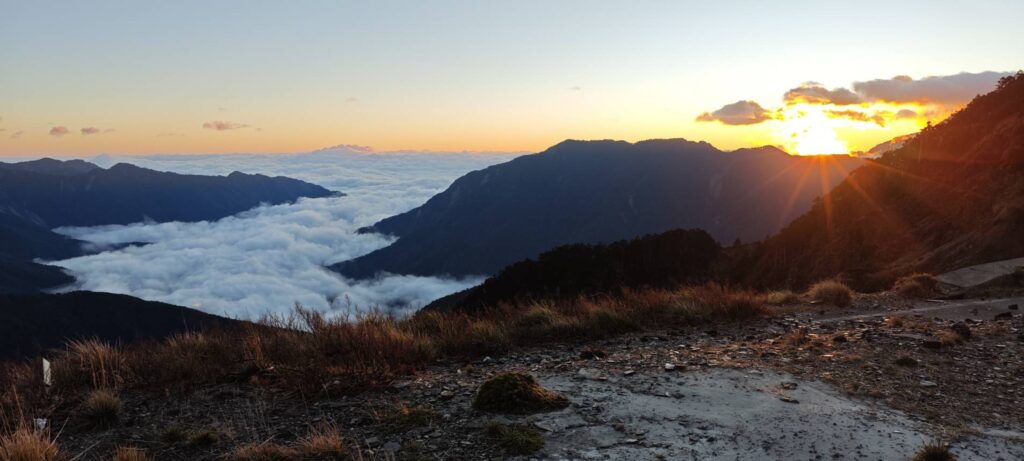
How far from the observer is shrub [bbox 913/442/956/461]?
182 inches

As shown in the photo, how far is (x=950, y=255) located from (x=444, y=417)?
24752mm

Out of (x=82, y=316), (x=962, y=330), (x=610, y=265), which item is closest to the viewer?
(x=962, y=330)

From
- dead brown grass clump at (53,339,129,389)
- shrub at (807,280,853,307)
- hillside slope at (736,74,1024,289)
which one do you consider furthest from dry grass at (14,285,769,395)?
hillside slope at (736,74,1024,289)

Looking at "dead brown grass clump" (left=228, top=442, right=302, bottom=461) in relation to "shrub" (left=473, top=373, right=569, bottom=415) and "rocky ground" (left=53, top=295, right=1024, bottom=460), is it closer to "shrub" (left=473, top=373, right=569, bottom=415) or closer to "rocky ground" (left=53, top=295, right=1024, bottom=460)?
"rocky ground" (left=53, top=295, right=1024, bottom=460)

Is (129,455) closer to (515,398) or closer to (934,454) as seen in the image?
(515,398)

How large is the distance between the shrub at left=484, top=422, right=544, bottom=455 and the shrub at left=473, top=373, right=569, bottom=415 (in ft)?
1.48

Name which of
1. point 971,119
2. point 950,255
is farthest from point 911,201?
point 950,255

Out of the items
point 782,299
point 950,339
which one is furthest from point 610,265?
point 950,339

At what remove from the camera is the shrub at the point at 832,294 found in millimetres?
13516

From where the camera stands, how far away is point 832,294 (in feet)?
45.7

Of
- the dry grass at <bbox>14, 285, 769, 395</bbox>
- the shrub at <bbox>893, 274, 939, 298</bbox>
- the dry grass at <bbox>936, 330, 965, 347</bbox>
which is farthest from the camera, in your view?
the shrub at <bbox>893, 274, 939, 298</bbox>

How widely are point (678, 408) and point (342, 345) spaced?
17.4 ft

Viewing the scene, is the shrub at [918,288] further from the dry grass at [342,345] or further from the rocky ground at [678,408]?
the dry grass at [342,345]

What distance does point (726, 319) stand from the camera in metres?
11.5
